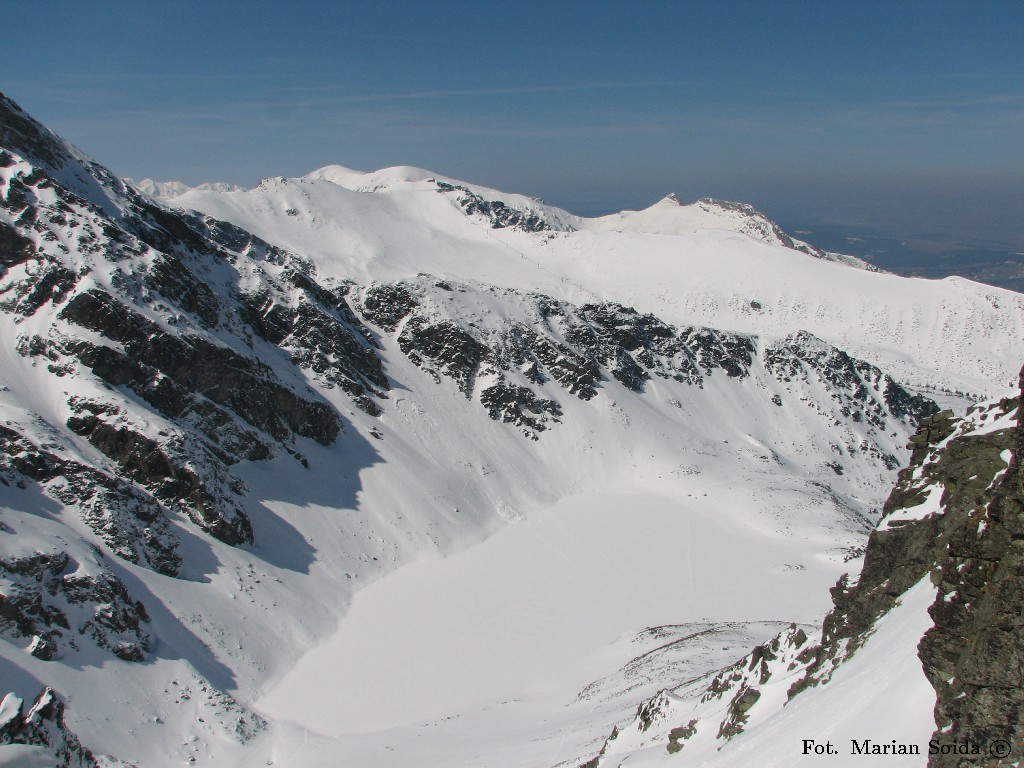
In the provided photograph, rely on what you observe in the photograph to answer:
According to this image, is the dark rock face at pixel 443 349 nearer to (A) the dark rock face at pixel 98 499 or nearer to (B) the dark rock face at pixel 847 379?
(A) the dark rock face at pixel 98 499

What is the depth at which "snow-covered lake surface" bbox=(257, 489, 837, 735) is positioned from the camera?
44.9 meters

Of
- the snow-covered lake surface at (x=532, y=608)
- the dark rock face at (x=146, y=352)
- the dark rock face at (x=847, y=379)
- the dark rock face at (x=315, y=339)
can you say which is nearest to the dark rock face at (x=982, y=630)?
the snow-covered lake surface at (x=532, y=608)

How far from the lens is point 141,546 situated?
48.2 metres

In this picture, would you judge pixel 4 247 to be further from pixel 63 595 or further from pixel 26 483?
pixel 63 595

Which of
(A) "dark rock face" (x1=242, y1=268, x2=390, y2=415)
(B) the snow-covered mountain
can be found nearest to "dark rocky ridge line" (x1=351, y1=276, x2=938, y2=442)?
(B) the snow-covered mountain

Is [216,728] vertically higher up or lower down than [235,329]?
lower down

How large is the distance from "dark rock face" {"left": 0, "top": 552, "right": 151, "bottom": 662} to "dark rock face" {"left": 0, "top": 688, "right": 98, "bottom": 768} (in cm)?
2574

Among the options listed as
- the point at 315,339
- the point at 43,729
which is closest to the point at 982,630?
the point at 43,729

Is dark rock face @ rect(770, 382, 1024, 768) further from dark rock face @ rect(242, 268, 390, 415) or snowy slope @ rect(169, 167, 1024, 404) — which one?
snowy slope @ rect(169, 167, 1024, 404)

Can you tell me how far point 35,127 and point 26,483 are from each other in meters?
48.6

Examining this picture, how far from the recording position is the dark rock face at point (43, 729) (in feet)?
44.0

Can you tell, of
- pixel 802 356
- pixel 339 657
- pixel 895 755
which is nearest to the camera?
pixel 895 755

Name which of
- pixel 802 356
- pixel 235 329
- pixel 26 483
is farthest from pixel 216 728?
pixel 802 356

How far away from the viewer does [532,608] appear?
188 ft
